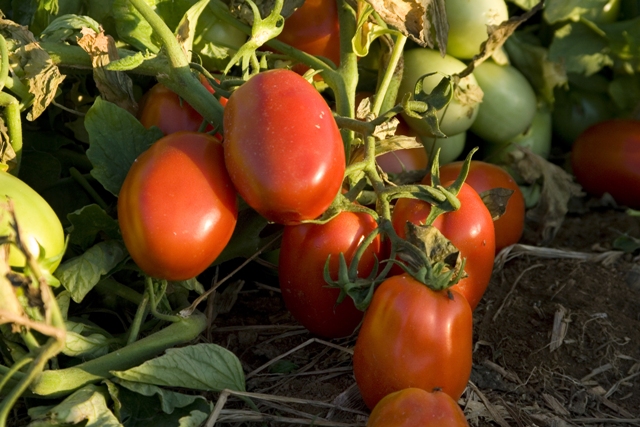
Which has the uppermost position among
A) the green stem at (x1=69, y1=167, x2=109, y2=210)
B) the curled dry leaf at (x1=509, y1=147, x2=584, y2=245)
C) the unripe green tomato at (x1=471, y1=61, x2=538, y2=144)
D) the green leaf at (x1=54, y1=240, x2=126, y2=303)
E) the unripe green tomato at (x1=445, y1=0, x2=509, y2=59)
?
the unripe green tomato at (x1=445, y1=0, x2=509, y2=59)

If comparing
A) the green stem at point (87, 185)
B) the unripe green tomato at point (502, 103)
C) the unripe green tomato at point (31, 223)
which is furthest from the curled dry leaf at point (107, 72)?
Result: the unripe green tomato at point (502, 103)

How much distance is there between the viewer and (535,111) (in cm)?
187

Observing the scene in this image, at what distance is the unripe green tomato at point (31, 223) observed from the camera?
100 centimetres

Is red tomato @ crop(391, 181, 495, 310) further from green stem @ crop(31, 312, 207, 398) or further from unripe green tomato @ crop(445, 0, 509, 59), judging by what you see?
unripe green tomato @ crop(445, 0, 509, 59)

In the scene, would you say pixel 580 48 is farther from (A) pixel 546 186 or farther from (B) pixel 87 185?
Answer: (B) pixel 87 185

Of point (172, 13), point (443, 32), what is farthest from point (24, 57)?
point (443, 32)

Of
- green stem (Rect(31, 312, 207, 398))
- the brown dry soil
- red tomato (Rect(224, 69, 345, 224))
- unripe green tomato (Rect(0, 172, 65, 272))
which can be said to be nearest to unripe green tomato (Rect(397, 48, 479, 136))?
the brown dry soil

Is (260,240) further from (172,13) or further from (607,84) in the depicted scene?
(607,84)

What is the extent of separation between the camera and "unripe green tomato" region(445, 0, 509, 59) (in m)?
1.65

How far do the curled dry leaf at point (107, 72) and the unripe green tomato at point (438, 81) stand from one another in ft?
2.02

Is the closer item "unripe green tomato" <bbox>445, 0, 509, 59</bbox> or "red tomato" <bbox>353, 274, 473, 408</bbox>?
"red tomato" <bbox>353, 274, 473, 408</bbox>

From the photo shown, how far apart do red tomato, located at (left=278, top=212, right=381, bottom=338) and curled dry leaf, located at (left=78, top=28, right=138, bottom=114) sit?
1.21ft

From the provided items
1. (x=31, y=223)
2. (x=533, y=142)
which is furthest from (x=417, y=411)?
(x=533, y=142)

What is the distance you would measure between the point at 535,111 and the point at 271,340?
951mm
